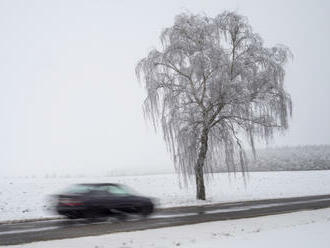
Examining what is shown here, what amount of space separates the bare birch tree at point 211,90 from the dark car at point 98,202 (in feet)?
26.4

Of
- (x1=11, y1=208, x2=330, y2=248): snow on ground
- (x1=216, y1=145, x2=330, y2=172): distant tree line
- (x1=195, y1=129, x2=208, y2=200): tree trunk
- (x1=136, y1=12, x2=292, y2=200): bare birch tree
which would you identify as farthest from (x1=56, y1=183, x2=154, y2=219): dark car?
(x1=216, y1=145, x2=330, y2=172): distant tree line

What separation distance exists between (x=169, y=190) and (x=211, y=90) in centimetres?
1127

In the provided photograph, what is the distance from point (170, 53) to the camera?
21750 millimetres

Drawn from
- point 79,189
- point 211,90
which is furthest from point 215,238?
point 211,90

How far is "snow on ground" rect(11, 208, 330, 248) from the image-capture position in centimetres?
800

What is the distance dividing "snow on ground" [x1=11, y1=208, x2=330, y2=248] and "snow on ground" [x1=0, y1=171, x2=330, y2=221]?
527 cm

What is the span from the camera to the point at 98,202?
1256 cm

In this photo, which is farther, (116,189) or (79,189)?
(116,189)

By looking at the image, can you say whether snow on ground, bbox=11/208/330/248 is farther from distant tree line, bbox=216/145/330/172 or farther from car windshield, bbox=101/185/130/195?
distant tree line, bbox=216/145/330/172

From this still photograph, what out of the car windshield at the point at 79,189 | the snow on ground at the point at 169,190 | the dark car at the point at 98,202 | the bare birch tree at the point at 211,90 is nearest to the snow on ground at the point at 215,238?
the dark car at the point at 98,202

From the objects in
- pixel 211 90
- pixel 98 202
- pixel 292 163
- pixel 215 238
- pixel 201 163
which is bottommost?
pixel 215 238

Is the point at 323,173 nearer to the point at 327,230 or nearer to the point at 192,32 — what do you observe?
the point at 192,32

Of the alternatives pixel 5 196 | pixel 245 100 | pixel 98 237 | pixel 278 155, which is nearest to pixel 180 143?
pixel 245 100

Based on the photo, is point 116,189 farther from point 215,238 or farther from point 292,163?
point 292,163
